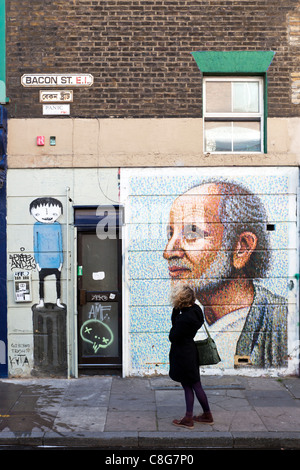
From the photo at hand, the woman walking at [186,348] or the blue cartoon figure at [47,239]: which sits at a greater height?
the blue cartoon figure at [47,239]

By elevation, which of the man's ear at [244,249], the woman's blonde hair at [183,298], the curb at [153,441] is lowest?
the curb at [153,441]

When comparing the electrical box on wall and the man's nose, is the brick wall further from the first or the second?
the electrical box on wall

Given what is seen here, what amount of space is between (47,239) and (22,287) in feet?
2.84

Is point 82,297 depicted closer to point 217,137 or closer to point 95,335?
point 95,335

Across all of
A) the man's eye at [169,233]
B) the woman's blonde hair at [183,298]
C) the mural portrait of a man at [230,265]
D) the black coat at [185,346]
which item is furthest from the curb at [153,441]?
the man's eye at [169,233]

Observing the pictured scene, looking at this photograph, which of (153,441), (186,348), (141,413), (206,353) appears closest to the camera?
(153,441)

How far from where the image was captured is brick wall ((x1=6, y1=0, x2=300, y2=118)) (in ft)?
26.5

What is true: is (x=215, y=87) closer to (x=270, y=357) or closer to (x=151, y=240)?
(x=151, y=240)

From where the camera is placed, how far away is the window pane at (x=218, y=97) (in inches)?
328

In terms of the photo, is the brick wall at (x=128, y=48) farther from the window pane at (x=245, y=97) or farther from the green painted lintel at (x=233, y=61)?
the window pane at (x=245, y=97)

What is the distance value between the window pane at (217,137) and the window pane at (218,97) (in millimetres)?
251

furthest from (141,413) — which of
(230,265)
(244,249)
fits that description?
(244,249)

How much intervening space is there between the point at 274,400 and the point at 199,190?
338 centimetres

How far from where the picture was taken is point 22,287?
26.1 feet
